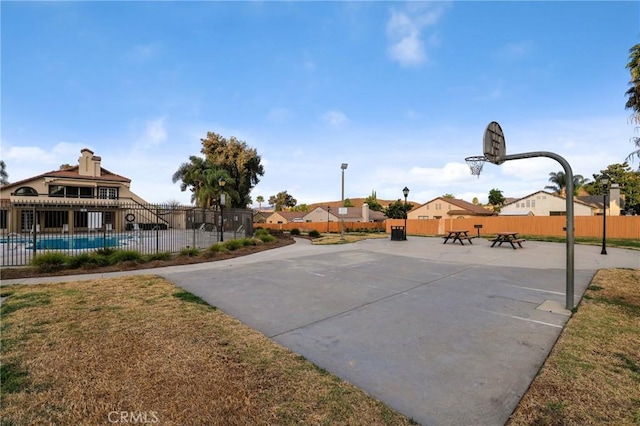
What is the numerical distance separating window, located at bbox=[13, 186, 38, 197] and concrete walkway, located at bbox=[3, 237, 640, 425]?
95.7ft

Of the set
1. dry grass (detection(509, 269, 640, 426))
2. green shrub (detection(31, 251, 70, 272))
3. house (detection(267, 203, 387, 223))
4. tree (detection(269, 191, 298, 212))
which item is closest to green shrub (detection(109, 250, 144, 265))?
green shrub (detection(31, 251, 70, 272))

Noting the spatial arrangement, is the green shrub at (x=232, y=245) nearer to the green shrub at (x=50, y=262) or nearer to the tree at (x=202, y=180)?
the green shrub at (x=50, y=262)

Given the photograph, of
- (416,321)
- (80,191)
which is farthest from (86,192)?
(416,321)

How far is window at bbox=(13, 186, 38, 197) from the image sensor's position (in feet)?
90.1

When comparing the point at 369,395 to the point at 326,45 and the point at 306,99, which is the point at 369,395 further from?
the point at 306,99

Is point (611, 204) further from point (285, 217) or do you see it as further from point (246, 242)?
point (285, 217)

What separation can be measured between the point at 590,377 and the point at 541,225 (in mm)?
29509

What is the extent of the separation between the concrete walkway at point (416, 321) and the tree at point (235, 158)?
2893 cm

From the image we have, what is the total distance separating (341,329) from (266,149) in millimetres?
37599

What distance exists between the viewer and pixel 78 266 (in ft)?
28.9

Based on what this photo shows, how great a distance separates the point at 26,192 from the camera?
90.6ft

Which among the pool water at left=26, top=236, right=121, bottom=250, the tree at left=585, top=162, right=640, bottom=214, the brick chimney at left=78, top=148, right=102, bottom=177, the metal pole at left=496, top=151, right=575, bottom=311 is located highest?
the brick chimney at left=78, top=148, right=102, bottom=177

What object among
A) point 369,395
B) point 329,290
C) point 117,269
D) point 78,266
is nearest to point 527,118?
point 329,290

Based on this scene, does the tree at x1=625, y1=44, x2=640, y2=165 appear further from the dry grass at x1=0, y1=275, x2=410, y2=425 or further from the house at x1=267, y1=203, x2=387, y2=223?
the house at x1=267, y1=203, x2=387, y2=223
